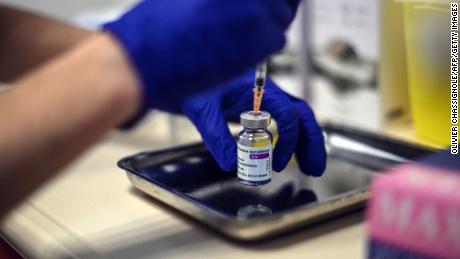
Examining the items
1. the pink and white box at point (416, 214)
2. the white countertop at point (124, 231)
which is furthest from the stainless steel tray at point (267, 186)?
the pink and white box at point (416, 214)

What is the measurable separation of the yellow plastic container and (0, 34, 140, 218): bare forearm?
A: 21.0 inches

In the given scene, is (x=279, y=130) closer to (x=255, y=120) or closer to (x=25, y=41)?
(x=255, y=120)

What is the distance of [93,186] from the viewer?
0.85 m

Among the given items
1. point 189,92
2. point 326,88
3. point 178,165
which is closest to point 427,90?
point 326,88

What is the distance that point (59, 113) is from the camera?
0.50 m

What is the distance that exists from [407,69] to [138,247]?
0.57 m

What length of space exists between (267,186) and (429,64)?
12.8 inches

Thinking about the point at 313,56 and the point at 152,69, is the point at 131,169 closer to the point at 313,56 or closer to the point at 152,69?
the point at 152,69

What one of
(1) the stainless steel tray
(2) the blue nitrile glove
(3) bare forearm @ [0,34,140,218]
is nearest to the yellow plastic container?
(1) the stainless steel tray

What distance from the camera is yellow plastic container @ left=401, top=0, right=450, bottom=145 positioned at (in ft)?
2.87

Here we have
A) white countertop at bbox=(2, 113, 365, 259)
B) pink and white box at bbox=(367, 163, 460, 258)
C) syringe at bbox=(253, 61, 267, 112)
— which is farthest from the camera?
syringe at bbox=(253, 61, 267, 112)

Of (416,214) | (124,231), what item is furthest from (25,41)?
(416,214)

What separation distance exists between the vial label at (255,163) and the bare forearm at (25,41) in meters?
0.25

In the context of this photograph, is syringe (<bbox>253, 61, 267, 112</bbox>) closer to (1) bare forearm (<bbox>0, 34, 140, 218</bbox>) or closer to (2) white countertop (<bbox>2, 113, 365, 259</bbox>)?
(2) white countertop (<bbox>2, 113, 365, 259</bbox>)
